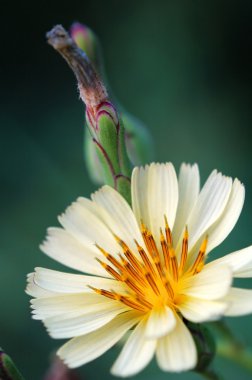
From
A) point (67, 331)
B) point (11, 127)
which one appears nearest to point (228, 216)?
point (67, 331)

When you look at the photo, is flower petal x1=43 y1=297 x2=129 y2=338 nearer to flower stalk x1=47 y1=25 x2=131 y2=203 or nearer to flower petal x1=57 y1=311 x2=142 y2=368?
flower petal x1=57 y1=311 x2=142 y2=368

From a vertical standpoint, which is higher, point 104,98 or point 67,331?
point 104,98

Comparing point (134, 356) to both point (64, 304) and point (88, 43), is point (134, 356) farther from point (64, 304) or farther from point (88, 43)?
point (88, 43)

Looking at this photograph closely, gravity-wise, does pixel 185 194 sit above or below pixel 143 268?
above

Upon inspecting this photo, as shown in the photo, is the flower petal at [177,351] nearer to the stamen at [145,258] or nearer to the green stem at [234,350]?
the stamen at [145,258]

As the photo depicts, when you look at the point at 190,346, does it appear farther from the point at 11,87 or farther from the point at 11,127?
the point at 11,87

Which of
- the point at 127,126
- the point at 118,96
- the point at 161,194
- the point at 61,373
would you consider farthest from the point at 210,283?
the point at 118,96
